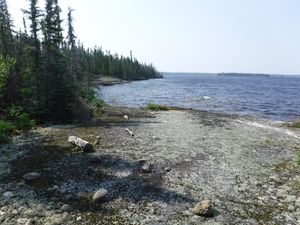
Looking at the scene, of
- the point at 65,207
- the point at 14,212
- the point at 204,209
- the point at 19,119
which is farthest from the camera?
the point at 19,119

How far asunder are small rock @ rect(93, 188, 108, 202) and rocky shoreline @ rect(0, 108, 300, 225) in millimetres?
32

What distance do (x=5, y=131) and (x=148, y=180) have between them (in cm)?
1037

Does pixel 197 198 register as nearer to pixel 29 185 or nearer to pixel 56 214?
pixel 56 214

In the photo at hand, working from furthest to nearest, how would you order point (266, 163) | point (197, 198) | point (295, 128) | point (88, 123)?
point (295, 128) < point (88, 123) < point (266, 163) < point (197, 198)

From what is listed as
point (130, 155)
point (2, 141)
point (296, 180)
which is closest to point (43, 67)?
point (2, 141)

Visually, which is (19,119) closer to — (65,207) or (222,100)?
(65,207)

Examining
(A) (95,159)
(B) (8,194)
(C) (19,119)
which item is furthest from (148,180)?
(C) (19,119)

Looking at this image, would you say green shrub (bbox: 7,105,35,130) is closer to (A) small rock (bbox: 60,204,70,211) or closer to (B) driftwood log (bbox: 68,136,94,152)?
(B) driftwood log (bbox: 68,136,94,152)

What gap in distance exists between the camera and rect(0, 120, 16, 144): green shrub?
15.9 m

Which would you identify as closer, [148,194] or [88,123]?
[148,194]

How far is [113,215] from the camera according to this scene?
8.69m

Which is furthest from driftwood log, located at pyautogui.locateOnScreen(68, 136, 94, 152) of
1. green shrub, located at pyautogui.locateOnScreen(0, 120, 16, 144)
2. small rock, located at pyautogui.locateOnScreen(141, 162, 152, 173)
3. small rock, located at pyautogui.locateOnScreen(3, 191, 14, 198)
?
small rock, located at pyautogui.locateOnScreen(3, 191, 14, 198)

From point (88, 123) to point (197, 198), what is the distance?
14.8 meters

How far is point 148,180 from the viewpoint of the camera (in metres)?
11.4
